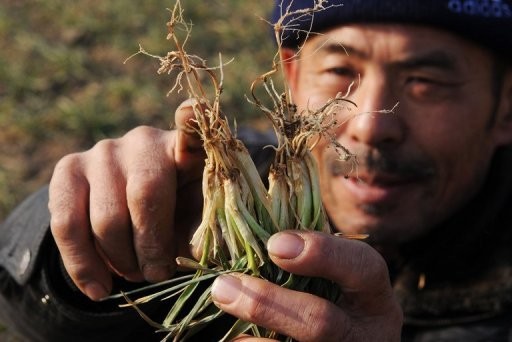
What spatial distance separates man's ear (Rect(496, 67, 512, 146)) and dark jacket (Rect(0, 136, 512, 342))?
5 centimetres

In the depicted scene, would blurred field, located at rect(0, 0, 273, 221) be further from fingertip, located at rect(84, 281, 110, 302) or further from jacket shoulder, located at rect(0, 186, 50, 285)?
fingertip, located at rect(84, 281, 110, 302)

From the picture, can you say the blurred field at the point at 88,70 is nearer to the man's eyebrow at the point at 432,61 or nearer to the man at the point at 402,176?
the man at the point at 402,176

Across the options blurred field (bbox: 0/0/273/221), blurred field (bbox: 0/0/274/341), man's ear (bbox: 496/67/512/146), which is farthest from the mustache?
blurred field (bbox: 0/0/274/341)

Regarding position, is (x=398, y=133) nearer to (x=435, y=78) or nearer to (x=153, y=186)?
(x=435, y=78)

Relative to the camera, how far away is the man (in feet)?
5.87

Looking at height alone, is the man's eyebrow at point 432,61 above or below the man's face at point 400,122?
above

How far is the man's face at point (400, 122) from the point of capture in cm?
224

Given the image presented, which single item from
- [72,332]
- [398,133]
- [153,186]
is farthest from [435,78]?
[72,332]

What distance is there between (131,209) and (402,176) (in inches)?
37.2

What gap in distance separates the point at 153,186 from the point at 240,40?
14.6ft

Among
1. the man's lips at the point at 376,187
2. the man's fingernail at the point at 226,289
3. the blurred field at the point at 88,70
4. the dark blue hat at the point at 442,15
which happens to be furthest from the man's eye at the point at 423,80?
the blurred field at the point at 88,70

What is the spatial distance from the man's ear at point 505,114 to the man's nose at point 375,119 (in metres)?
0.44

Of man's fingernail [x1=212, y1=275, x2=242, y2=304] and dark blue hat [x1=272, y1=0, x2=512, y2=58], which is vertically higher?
dark blue hat [x1=272, y1=0, x2=512, y2=58]

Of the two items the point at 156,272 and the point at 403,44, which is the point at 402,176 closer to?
the point at 403,44
